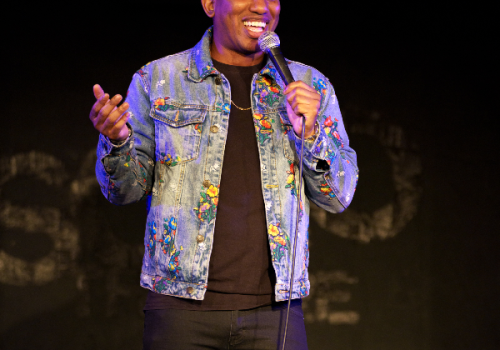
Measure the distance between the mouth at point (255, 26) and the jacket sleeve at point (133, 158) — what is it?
35 cm

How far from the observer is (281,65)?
137 cm

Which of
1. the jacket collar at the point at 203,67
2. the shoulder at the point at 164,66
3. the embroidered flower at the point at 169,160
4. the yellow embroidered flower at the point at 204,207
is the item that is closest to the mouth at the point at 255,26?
the jacket collar at the point at 203,67

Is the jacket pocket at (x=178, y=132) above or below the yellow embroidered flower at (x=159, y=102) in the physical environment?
below

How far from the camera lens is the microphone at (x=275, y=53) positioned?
1345mm

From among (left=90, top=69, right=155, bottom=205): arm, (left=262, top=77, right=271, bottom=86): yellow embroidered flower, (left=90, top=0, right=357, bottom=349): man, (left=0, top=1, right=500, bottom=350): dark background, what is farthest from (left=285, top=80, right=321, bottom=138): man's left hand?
(left=0, top=1, right=500, bottom=350): dark background

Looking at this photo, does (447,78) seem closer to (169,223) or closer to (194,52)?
(194,52)

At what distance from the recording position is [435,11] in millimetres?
2936

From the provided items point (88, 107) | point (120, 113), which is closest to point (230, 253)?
point (120, 113)

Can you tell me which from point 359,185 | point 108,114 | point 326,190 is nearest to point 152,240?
point 108,114

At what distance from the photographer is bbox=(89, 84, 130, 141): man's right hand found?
1180mm

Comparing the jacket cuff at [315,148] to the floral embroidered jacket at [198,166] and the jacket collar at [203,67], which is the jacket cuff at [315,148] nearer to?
the floral embroidered jacket at [198,166]

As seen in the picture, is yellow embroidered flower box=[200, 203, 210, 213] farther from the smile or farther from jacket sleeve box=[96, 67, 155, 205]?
the smile

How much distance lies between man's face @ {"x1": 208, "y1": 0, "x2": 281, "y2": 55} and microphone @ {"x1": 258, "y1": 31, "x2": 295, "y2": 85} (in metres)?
0.13

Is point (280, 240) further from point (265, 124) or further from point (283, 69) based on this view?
point (283, 69)
